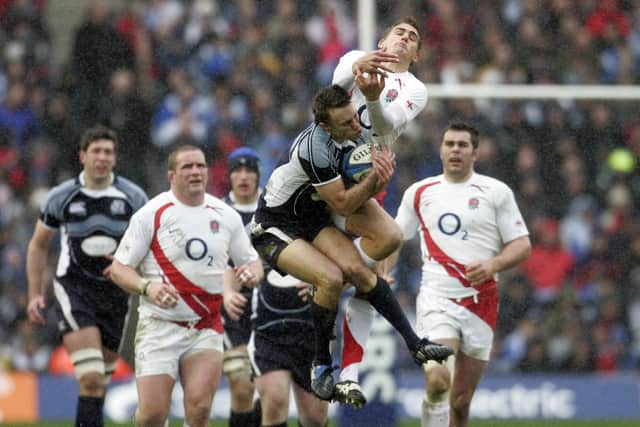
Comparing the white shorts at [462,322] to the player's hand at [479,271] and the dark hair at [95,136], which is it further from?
the dark hair at [95,136]

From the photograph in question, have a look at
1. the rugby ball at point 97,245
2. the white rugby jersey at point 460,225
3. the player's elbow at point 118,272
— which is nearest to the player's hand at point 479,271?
the white rugby jersey at point 460,225

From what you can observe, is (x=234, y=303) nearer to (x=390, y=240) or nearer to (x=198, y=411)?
(x=198, y=411)

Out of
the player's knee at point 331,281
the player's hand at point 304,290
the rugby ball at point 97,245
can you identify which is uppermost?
the rugby ball at point 97,245

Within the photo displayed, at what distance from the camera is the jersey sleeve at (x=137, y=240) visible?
30.8 feet

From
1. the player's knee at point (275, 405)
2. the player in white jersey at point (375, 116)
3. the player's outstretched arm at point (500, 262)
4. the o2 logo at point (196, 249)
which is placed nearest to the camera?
the player in white jersey at point (375, 116)

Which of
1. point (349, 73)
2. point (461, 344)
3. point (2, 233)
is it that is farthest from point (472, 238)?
point (2, 233)

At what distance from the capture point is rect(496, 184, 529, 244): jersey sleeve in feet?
33.6

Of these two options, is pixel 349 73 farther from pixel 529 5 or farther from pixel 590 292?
pixel 590 292

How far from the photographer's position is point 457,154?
33.7 ft

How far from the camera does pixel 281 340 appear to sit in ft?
34.1

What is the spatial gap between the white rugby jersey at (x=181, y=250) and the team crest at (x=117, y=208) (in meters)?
1.02

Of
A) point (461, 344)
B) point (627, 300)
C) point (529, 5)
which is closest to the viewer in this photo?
point (461, 344)

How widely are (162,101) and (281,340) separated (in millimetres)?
6986

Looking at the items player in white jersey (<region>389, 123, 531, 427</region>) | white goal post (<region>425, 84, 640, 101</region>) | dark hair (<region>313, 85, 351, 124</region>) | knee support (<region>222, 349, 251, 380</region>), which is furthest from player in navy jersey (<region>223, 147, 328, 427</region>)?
dark hair (<region>313, 85, 351, 124</region>)
